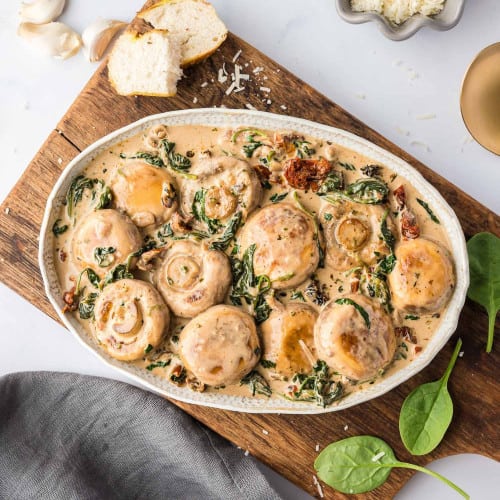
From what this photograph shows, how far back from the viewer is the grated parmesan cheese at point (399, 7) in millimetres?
3707

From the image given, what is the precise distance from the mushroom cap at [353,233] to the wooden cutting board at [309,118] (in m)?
0.50

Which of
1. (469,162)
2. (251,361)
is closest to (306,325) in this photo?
(251,361)

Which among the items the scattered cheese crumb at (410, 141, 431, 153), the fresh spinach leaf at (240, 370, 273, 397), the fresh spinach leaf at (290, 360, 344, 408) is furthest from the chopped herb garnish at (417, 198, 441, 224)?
the fresh spinach leaf at (240, 370, 273, 397)

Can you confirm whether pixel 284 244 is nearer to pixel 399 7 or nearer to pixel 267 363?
pixel 267 363

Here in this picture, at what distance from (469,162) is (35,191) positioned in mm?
2503

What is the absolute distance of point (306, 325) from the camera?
340 centimetres

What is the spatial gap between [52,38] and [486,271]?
2850 mm

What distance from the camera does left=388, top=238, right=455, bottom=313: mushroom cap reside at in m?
3.27

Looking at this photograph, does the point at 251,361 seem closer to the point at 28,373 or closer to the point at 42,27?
the point at 28,373

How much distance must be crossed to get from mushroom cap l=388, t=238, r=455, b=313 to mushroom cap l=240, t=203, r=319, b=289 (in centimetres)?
42

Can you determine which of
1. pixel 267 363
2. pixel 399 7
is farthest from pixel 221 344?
pixel 399 7

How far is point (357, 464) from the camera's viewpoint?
3.74 metres

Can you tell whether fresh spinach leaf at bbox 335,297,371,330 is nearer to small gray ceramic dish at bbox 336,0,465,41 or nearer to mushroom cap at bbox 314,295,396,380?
mushroom cap at bbox 314,295,396,380

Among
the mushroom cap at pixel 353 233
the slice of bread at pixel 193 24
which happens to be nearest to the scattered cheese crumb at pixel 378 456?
the mushroom cap at pixel 353 233
